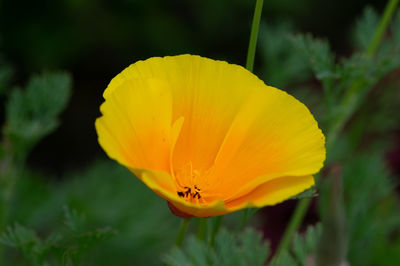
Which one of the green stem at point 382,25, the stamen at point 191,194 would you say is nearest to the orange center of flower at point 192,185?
the stamen at point 191,194

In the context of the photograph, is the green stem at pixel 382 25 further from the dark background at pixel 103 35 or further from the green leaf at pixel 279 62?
the dark background at pixel 103 35

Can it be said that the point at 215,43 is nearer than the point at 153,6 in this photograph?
No

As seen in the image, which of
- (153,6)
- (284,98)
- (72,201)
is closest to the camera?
(284,98)

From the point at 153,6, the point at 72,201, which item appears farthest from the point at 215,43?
the point at 72,201

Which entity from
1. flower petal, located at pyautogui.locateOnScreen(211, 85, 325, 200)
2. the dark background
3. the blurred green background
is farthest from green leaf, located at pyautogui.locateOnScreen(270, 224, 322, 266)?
the dark background

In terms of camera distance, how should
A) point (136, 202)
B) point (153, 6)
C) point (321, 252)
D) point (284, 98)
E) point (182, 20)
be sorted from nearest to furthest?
point (321, 252), point (284, 98), point (136, 202), point (153, 6), point (182, 20)

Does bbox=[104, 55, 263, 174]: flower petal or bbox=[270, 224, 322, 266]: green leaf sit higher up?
bbox=[104, 55, 263, 174]: flower petal

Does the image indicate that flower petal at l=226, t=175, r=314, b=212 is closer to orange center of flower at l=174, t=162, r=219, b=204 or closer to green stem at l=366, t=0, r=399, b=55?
orange center of flower at l=174, t=162, r=219, b=204

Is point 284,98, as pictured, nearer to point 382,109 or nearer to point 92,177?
point 382,109
